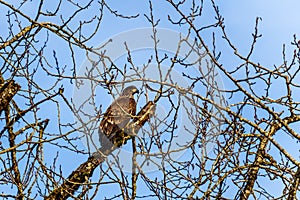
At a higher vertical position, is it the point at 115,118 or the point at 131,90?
the point at 131,90

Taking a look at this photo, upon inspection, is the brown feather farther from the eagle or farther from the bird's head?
the bird's head

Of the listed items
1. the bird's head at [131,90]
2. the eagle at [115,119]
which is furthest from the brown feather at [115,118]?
the bird's head at [131,90]

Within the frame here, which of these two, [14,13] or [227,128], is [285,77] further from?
[14,13]

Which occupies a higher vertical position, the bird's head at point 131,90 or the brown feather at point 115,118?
the bird's head at point 131,90

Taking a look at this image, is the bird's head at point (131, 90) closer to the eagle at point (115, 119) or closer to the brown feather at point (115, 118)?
the eagle at point (115, 119)

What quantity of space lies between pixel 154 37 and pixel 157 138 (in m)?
1.05

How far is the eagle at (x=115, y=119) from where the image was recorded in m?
7.66

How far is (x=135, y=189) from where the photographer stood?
273 inches

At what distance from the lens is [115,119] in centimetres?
773

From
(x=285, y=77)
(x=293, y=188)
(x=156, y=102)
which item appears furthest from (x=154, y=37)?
(x=293, y=188)

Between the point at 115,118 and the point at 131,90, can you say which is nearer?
the point at 115,118

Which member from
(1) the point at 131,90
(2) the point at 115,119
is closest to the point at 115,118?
(2) the point at 115,119

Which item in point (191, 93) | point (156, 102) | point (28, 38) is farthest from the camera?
point (28, 38)

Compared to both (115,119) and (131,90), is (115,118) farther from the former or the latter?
(131,90)
